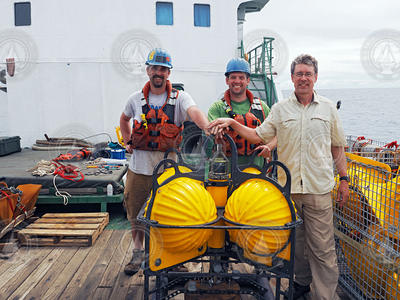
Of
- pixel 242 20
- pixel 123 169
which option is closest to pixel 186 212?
pixel 123 169

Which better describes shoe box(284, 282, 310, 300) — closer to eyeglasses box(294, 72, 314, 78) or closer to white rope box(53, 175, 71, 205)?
eyeglasses box(294, 72, 314, 78)

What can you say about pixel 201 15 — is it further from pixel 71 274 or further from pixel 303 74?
pixel 71 274

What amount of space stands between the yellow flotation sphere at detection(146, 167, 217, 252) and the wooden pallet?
2529 mm

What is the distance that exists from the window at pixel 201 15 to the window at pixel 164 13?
0.73m

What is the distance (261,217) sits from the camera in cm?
162

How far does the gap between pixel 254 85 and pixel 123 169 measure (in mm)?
6247

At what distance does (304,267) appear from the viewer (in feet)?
8.89

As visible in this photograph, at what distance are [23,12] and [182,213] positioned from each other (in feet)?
33.3

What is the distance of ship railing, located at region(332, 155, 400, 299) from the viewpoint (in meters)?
2.26

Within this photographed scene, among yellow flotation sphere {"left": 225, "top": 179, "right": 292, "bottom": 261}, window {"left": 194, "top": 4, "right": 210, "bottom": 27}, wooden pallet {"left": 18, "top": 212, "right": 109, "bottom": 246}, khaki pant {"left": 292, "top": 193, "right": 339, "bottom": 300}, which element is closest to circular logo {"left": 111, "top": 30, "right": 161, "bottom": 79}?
window {"left": 194, "top": 4, "right": 210, "bottom": 27}

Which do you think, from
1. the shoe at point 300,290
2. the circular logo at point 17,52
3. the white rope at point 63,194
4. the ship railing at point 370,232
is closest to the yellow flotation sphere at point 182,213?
the ship railing at point 370,232

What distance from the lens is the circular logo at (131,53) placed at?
30.2 feet

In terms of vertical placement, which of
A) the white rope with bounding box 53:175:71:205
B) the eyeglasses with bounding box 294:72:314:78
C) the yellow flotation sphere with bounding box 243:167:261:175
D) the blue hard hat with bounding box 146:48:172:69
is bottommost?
the white rope with bounding box 53:175:71:205

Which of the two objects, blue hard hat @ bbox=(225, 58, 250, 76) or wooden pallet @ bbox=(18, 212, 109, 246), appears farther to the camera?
wooden pallet @ bbox=(18, 212, 109, 246)
